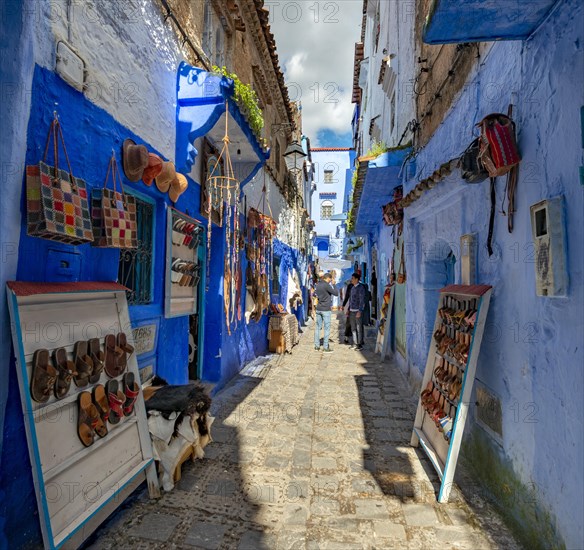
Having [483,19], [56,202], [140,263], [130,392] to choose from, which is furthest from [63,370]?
[483,19]

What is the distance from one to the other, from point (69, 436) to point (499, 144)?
3462 millimetres

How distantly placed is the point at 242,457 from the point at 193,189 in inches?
134

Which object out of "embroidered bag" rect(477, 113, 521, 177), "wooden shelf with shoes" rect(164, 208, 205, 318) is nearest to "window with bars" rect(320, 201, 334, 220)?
"wooden shelf with shoes" rect(164, 208, 205, 318)

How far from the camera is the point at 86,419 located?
8.16 feet

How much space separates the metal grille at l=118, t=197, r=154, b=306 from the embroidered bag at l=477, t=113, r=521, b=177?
10.6 feet

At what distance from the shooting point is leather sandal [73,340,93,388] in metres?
2.49

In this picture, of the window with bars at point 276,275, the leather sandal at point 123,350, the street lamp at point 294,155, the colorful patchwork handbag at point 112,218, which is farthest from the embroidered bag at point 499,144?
the window with bars at point 276,275

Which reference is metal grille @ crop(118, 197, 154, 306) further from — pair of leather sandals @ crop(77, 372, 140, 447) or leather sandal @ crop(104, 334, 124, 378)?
pair of leather sandals @ crop(77, 372, 140, 447)

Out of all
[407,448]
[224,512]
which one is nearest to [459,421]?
[407,448]

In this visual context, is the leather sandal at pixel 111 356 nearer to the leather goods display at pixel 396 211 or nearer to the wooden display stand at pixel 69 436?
the wooden display stand at pixel 69 436

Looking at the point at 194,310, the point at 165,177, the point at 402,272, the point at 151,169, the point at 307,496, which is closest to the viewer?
the point at 307,496

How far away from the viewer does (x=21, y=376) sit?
2082 mm

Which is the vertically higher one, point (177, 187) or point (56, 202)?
point (177, 187)

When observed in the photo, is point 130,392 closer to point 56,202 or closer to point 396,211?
point 56,202
